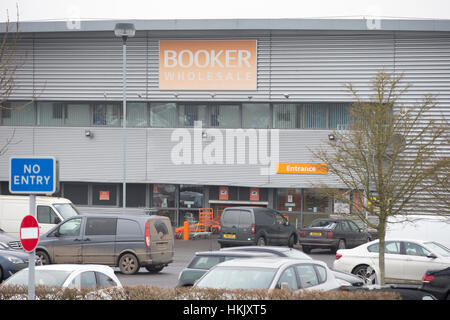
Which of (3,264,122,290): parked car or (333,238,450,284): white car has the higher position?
(3,264,122,290): parked car

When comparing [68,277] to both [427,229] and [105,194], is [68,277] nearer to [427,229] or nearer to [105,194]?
[427,229]

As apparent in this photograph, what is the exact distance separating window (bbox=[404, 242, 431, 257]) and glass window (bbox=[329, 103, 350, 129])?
14.4 m

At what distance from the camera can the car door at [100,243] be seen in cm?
2075

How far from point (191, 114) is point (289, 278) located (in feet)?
81.7

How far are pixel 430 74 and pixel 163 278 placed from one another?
18826mm

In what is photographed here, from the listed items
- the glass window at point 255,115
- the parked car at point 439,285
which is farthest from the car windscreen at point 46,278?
the glass window at point 255,115

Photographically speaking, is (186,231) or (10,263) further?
(186,231)

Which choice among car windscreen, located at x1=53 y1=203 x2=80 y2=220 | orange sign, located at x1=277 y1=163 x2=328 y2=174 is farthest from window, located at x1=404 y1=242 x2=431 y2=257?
car windscreen, located at x1=53 y1=203 x2=80 y2=220

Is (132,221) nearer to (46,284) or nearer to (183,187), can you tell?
(46,284)

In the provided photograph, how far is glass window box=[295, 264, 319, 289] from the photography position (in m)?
10.9

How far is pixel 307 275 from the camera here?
11.2 meters

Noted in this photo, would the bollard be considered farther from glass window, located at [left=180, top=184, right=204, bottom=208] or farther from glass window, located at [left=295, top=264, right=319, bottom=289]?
glass window, located at [left=295, top=264, right=319, bottom=289]

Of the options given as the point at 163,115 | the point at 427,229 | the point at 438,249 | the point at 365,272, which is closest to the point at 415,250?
the point at 438,249
